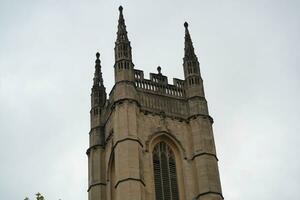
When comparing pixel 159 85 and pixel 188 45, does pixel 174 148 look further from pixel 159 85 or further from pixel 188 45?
pixel 188 45

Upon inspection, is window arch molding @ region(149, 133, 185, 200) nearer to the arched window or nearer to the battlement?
the arched window

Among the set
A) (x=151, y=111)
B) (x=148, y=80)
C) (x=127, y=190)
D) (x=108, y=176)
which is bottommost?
(x=127, y=190)

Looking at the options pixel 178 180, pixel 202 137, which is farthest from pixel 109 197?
pixel 202 137

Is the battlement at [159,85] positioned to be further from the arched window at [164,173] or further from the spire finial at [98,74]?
the spire finial at [98,74]

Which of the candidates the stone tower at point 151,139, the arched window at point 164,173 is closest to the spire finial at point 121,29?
the stone tower at point 151,139

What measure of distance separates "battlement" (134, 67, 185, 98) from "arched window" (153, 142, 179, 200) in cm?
352

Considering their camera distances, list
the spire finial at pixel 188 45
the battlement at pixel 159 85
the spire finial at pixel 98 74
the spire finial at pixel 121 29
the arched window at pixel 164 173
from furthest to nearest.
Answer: the spire finial at pixel 98 74, the spire finial at pixel 188 45, the spire finial at pixel 121 29, the battlement at pixel 159 85, the arched window at pixel 164 173

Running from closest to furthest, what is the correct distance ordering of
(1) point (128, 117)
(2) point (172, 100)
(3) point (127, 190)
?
(3) point (127, 190) → (1) point (128, 117) → (2) point (172, 100)

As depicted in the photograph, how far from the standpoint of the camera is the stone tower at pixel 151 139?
32.1 m

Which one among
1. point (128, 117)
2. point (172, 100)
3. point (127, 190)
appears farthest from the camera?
point (172, 100)

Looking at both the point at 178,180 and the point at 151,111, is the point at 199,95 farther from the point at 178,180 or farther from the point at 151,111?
the point at 178,180

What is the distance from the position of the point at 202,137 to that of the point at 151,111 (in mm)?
3112

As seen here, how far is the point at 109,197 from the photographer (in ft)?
110

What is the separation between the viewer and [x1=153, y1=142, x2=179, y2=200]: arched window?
3238 cm
